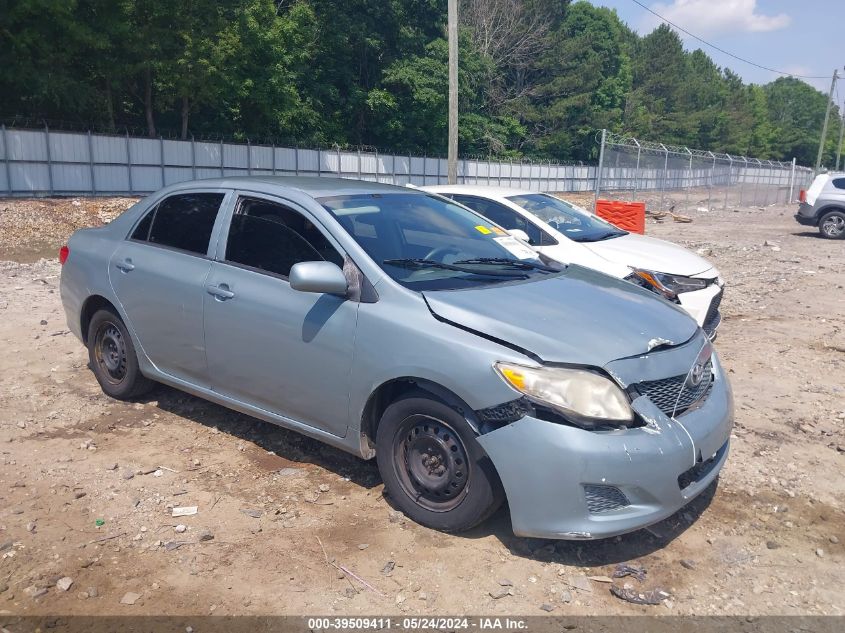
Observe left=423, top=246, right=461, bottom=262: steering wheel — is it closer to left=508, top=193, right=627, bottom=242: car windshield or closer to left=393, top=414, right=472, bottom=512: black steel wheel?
left=393, top=414, right=472, bottom=512: black steel wheel

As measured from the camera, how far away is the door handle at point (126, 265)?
5.12m

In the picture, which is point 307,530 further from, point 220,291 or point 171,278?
point 171,278

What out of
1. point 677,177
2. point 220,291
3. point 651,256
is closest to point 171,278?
point 220,291

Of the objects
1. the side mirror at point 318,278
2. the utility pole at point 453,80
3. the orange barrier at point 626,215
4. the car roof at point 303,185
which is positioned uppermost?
the utility pole at point 453,80

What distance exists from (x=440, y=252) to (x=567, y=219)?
4356 millimetres

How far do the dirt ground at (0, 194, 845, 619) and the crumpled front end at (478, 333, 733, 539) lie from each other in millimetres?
307

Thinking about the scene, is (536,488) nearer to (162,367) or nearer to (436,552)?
(436,552)

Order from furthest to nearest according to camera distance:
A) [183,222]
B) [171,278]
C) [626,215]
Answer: [626,215]
[183,222]
[171,278]

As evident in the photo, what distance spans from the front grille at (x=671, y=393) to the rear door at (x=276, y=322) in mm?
1503

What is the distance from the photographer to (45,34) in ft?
82.4

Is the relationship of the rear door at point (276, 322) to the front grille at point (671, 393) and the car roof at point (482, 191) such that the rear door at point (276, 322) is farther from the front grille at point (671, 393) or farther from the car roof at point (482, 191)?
the car roof at point (482, 191)

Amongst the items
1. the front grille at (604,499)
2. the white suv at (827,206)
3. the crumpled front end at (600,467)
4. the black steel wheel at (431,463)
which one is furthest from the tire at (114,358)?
the white suv at (827,206)

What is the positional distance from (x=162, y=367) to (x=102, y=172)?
2150cm

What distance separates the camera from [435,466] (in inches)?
145
